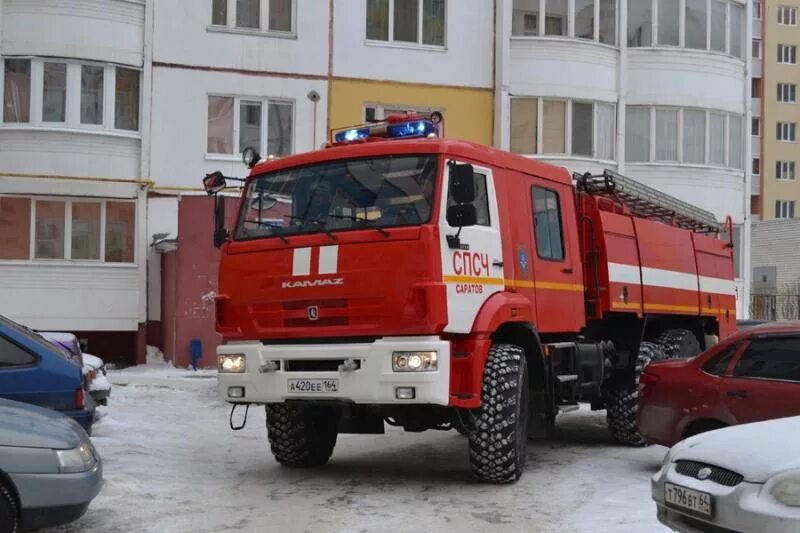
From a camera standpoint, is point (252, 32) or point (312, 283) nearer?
point (312, 283)

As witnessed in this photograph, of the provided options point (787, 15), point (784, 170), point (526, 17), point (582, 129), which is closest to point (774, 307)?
point (582, 129)

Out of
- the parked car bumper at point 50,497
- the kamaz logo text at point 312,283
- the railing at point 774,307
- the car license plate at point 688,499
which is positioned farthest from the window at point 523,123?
the railing at point 774,307

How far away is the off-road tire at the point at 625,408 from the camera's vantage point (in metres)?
11.3

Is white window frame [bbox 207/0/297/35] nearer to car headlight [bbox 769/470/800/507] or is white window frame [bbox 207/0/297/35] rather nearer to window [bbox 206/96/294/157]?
window [bbox 206/96/294/157]

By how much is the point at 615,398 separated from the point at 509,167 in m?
3.61

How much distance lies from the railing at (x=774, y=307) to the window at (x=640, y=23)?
55.8 ft

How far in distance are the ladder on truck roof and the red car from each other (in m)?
2.21

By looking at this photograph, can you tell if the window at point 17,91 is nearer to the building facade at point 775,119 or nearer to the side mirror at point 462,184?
the side mirror at point 462,184

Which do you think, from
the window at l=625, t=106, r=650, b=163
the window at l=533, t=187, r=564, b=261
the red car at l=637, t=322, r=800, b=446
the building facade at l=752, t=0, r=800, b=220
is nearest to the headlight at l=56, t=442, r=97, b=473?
the window at l=533, t=187, r=564, b=261

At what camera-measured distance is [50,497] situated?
6.27 meters

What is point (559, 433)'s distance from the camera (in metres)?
12.6

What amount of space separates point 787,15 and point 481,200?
59439 millimetres

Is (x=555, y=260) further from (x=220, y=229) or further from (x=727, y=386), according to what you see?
(x=220, y=229)

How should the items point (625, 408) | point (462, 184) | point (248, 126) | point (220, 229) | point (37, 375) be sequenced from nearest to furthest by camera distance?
point (462, 184)
point (37, 375)
point (220, 229)
point (625, 408)
point (248, 126)
